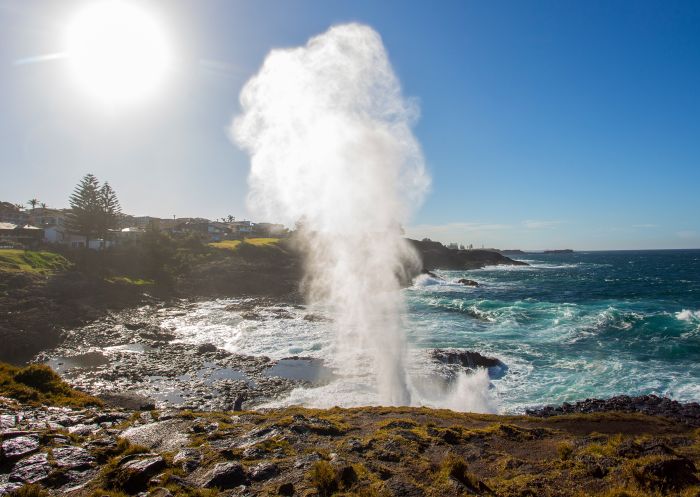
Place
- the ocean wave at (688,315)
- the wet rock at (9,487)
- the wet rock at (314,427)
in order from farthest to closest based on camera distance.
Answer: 1. the ocean wave at (688,315)
2. the wet rock at (314,427)
3. the wet rock at (9,487)

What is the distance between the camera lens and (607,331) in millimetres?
35562

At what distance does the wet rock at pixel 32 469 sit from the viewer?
915 centimetres

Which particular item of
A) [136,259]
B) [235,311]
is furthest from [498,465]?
[136,259]

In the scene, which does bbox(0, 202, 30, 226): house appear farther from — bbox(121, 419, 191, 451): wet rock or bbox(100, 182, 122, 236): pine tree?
bbox(121, 419, 191, 451): wet rock

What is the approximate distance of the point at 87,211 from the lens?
67250mm

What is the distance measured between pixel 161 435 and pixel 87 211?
6887 centimetres

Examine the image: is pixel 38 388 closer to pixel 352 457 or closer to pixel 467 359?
pixel 352 457

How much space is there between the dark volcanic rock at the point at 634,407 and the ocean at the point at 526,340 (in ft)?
3.51

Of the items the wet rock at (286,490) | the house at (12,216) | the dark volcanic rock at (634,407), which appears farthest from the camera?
the house at (12,216)

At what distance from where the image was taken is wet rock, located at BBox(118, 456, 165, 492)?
29.5 feet

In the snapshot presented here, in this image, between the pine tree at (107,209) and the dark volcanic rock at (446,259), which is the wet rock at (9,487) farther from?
the dark volcanic rock at (446,259)

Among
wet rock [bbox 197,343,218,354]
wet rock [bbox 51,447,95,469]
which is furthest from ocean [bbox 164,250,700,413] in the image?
wet rock [bbox 51,447,95,469]

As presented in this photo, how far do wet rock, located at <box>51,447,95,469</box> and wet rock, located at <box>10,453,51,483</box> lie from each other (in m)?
0.26

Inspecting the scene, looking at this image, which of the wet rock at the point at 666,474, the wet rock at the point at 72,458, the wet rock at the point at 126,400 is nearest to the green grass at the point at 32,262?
the wet rock at the point at 126,400
